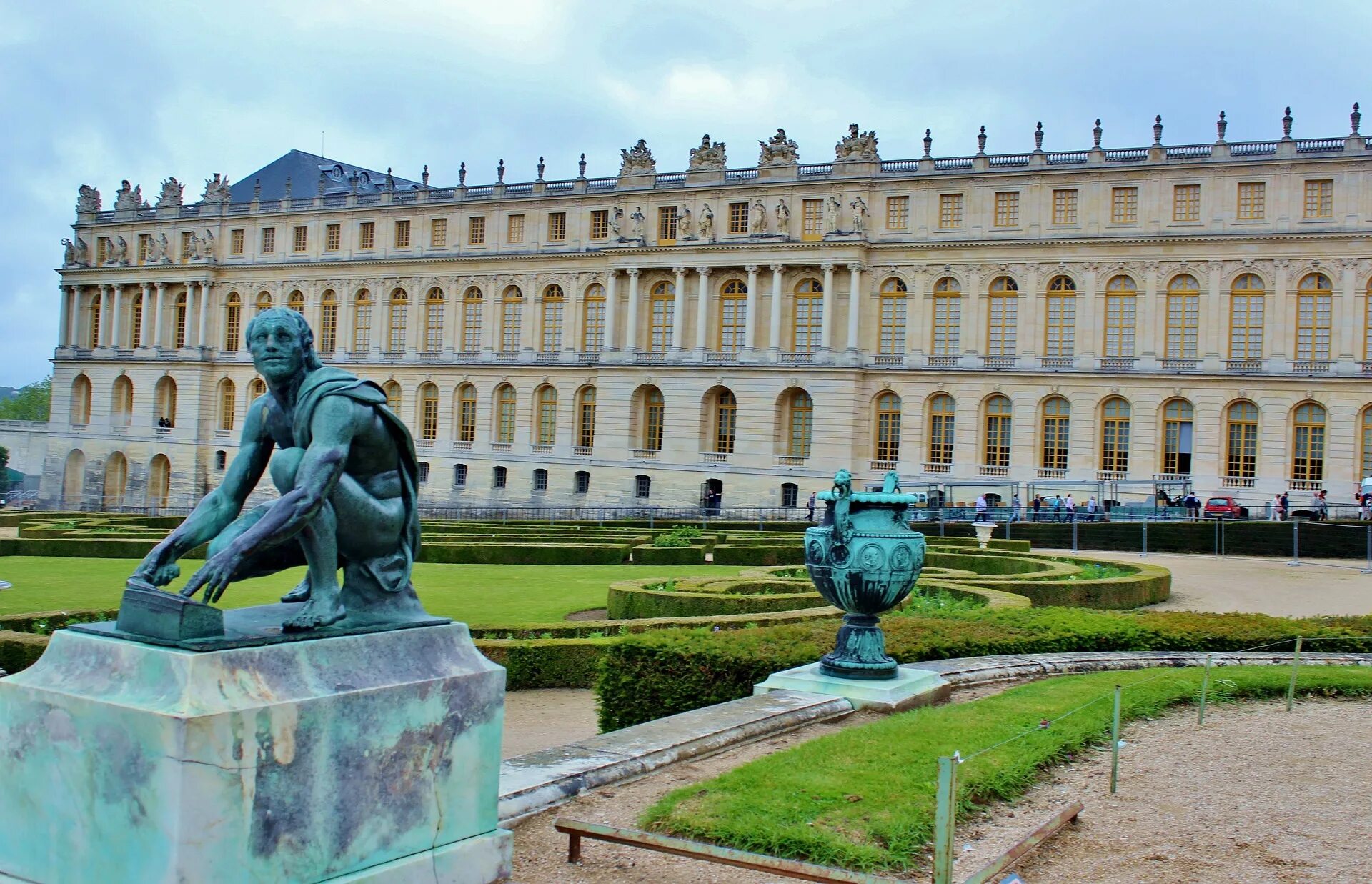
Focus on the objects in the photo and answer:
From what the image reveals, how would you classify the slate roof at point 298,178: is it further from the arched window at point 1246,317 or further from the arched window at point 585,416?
the arched window at point 1246,317

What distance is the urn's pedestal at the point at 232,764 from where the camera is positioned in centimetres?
464

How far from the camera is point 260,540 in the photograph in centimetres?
522

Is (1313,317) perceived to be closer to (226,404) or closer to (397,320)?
(397,320)

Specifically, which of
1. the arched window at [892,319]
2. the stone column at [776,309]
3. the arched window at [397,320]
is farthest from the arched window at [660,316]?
the arched window at [397,320]

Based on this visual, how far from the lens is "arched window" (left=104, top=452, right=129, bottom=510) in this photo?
69562 mm

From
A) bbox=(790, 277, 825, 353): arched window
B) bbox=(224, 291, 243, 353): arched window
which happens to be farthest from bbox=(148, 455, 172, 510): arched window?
bbox=(790, 277, 825, 353): arched window

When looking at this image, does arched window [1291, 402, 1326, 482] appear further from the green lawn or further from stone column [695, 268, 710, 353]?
the green lawn

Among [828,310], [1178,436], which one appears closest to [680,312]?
[828,310]

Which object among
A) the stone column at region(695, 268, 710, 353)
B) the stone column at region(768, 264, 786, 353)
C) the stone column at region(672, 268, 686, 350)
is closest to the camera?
the stone column at region(768, 264, 786, 353)

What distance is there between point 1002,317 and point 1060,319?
2.37m

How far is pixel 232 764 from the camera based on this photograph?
4672 millimetres

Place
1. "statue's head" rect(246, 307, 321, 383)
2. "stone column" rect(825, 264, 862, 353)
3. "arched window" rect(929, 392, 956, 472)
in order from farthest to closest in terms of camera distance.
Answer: "stone column" rect(825, 264, 862, 353) < "arched window" rect(929, 392, 956, 472) < "statue's head" rect(246, 307, 321, 383)

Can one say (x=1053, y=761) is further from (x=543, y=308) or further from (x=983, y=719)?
(x=543, y=308)

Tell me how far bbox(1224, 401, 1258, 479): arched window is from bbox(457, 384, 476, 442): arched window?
34775mm
